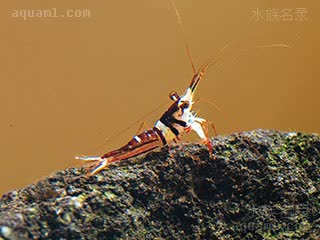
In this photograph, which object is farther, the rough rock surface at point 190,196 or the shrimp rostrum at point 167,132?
the shrimp rostrum at point 167,132

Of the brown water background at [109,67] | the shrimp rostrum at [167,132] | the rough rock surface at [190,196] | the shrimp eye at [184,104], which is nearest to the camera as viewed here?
the rough rock surface at [190,196]

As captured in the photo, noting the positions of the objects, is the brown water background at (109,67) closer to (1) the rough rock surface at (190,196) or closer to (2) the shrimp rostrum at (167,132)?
(2) the shrimp rostrum at (167,132)

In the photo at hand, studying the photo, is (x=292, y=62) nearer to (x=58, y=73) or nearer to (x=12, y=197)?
(x=58, y=73)

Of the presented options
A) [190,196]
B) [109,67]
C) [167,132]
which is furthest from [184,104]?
[109,67]

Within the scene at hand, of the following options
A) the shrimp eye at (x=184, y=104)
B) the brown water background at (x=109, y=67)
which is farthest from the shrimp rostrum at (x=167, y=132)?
the brown water background at (x=109, y=67)

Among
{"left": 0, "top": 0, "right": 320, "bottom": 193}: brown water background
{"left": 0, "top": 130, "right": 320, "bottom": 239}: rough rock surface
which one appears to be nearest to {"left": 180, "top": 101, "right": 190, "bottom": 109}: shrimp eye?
{"left": 0, "top": 130, "right": 320, "bottom": 239}: rough rock surface

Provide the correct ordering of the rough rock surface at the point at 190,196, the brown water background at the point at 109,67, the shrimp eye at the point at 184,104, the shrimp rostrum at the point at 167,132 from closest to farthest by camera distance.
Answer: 1. the rough rock surface at the point at 190,196
2. the shrimp rostrum at the point at 167,132
3. the shrimp eye at the point at 184,104
4. the brown water background at the point at 109,67

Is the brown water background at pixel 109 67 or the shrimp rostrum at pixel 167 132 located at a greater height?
the brown water background at pixel 109 67
